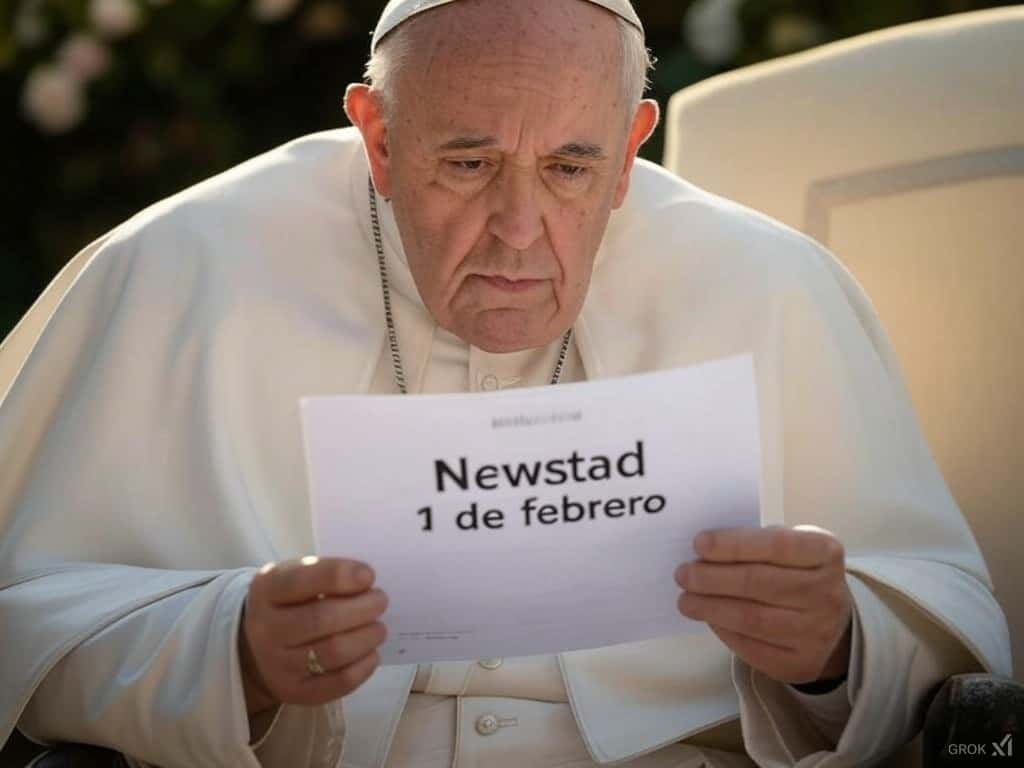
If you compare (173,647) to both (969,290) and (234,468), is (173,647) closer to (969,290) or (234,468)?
(234,468)

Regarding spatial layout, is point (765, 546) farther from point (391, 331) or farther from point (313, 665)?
point (391, 331)

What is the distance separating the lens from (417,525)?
135 inches

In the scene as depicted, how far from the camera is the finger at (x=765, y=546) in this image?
11.3 feet

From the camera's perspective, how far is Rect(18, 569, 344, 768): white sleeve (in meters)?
3.64

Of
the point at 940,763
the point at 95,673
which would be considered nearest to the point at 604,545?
the point at 940,763

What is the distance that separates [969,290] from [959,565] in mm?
887

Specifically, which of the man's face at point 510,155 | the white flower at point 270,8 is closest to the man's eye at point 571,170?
the man's face at point 510,155

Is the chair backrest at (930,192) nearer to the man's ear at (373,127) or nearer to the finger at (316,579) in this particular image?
the man's ear at (373,127)

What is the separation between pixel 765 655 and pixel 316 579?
2.49 feet

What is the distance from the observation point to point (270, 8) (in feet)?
31.0

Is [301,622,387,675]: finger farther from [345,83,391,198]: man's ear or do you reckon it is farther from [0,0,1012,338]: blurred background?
[0,0,1012,338]: blurred background

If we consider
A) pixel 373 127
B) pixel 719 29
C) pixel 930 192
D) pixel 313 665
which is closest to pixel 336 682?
pixel 313 665

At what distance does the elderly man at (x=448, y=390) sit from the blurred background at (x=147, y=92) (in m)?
4.81

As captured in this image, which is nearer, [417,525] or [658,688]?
[417,525]
